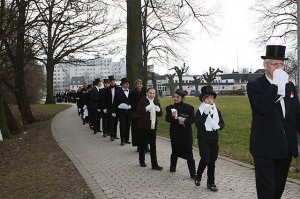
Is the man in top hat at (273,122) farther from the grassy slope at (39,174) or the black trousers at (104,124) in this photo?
the black trousers at (104,124)

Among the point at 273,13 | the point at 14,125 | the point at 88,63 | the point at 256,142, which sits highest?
the point at 273,13

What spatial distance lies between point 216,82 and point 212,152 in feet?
420

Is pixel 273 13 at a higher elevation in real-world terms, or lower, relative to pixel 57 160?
higher

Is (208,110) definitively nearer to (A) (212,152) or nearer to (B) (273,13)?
(A) (212,152)

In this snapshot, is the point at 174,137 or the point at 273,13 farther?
the point at 273,13

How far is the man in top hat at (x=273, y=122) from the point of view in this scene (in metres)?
4.38

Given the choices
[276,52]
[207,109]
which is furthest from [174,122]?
[276,52]

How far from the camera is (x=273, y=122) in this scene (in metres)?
4.41

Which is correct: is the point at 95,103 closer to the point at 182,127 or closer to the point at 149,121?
the point at 149,121

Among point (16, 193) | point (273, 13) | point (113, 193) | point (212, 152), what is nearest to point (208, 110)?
point (212, 152)

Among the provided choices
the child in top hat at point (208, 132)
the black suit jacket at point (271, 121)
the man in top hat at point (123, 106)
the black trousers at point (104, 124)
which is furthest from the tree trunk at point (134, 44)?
the black suit jacket at point (271, 121)

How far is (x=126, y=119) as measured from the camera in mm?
12062

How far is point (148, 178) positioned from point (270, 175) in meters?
3.46

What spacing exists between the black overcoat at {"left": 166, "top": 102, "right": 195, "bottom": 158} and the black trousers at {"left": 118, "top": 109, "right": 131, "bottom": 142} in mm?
4216
